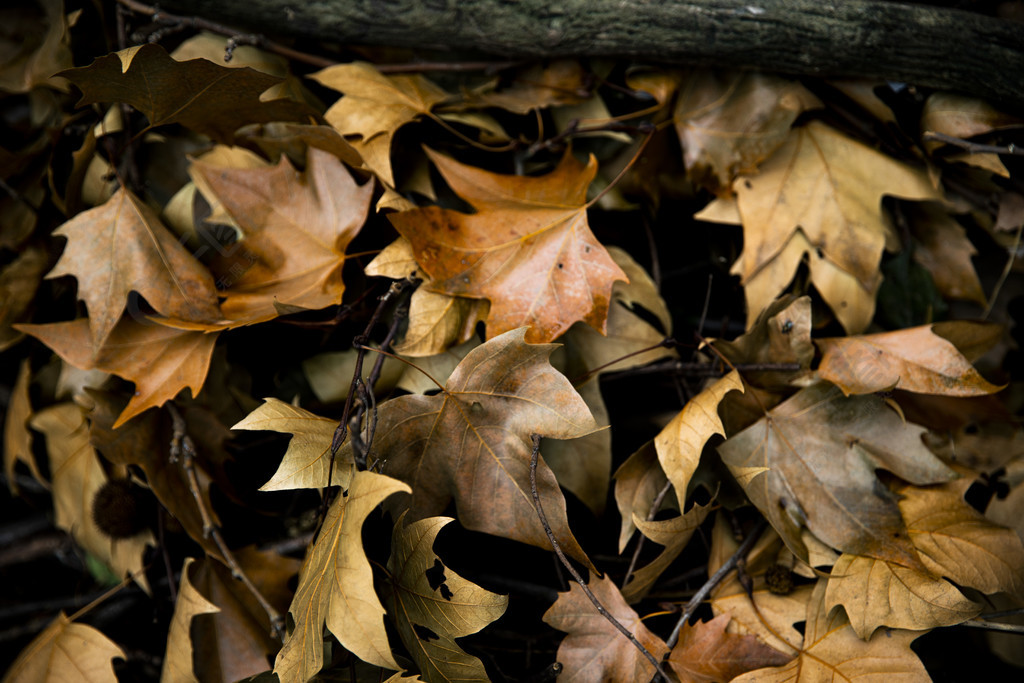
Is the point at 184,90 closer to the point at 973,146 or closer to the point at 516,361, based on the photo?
the point at 516,361

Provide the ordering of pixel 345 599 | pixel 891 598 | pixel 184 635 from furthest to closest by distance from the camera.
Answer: pixel 184 635, pixel 891 598, pixel 345 599

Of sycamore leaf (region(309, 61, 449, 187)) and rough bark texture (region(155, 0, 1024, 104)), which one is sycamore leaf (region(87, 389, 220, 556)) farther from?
rough bark texture (region(155, 0, 1024, 104))

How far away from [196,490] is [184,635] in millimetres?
201

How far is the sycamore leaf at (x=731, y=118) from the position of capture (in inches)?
35.0

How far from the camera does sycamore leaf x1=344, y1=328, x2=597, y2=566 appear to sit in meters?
0.68

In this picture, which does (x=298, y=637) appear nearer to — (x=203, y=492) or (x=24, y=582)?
(x=203, y=492)

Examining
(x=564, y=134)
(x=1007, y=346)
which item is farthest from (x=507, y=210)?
(x=1007, y=346)

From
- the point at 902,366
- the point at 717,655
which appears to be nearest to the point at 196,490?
the point at 717,655

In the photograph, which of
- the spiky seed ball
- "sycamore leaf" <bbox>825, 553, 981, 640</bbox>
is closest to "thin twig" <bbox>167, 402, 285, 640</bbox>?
the spiky seed ball

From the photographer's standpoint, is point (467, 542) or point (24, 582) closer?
point (467, 542)

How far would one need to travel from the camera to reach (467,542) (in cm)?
89

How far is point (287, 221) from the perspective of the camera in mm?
860

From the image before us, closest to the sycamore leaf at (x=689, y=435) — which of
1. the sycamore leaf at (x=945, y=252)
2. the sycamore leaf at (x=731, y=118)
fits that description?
the sycamore leaf at (x=731, y=118)

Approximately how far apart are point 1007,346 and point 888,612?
1.86 feet
